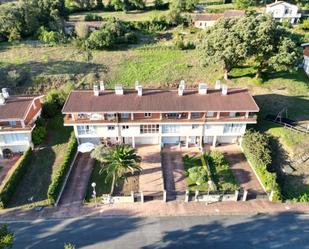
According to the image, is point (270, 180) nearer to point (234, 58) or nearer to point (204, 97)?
point (204, 97)

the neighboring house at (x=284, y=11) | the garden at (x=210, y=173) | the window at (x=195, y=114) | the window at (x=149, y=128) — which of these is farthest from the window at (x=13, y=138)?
the neighboring house at (x=284, y=11)

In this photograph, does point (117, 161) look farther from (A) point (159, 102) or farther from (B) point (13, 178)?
(B) point (13, 178)

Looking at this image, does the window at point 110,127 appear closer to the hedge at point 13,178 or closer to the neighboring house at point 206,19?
the hedge at point 13,178

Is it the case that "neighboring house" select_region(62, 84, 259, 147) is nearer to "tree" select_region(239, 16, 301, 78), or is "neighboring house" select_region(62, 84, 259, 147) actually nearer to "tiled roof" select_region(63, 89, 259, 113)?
"tiled roof" select_region(63, 89, 259, 113)

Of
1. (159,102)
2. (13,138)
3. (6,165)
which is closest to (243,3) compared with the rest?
(159,102)

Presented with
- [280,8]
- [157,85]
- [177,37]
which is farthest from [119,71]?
[280,8]

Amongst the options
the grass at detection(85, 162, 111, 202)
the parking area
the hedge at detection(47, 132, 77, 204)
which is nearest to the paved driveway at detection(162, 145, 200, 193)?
the grass at detection(85, 162, 111, 202)
